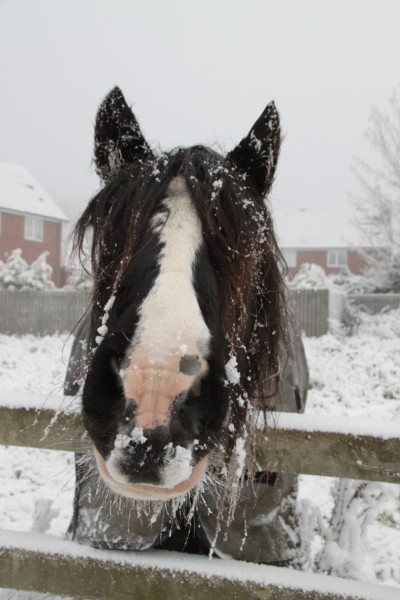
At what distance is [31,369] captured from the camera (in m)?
11.3

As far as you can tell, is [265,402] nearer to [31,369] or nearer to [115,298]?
[115,298]

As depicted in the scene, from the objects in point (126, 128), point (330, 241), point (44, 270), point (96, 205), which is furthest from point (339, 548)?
point (330, 241)

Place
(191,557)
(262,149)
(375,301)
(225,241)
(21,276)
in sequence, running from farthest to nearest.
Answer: (21,276) → (375,301) → (262,149) → (191,557) → (225,241)

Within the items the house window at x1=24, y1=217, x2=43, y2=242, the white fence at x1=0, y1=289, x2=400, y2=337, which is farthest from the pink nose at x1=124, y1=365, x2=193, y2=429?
the house window at x1=24, y1=217, x2=43, y2=242

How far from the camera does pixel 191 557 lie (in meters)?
2.10

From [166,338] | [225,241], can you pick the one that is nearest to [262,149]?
[225,241]

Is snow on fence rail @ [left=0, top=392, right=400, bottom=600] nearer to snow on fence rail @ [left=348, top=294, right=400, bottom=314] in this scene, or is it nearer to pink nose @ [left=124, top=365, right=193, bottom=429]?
pink nose @ [left=124, top=365, right=193, bottom=429]

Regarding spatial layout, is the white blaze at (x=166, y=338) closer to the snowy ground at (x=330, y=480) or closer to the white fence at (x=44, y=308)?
the snowy ground at (x=330, y=480)

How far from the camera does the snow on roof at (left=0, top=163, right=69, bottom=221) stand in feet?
88.5

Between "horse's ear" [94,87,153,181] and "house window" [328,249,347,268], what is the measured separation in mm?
38603

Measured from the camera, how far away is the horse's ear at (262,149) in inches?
87.8

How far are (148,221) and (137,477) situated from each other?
968 mm

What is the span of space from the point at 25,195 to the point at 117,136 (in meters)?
29.0

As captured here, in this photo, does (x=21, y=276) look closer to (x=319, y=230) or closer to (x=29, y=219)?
(x=29, y=219)
